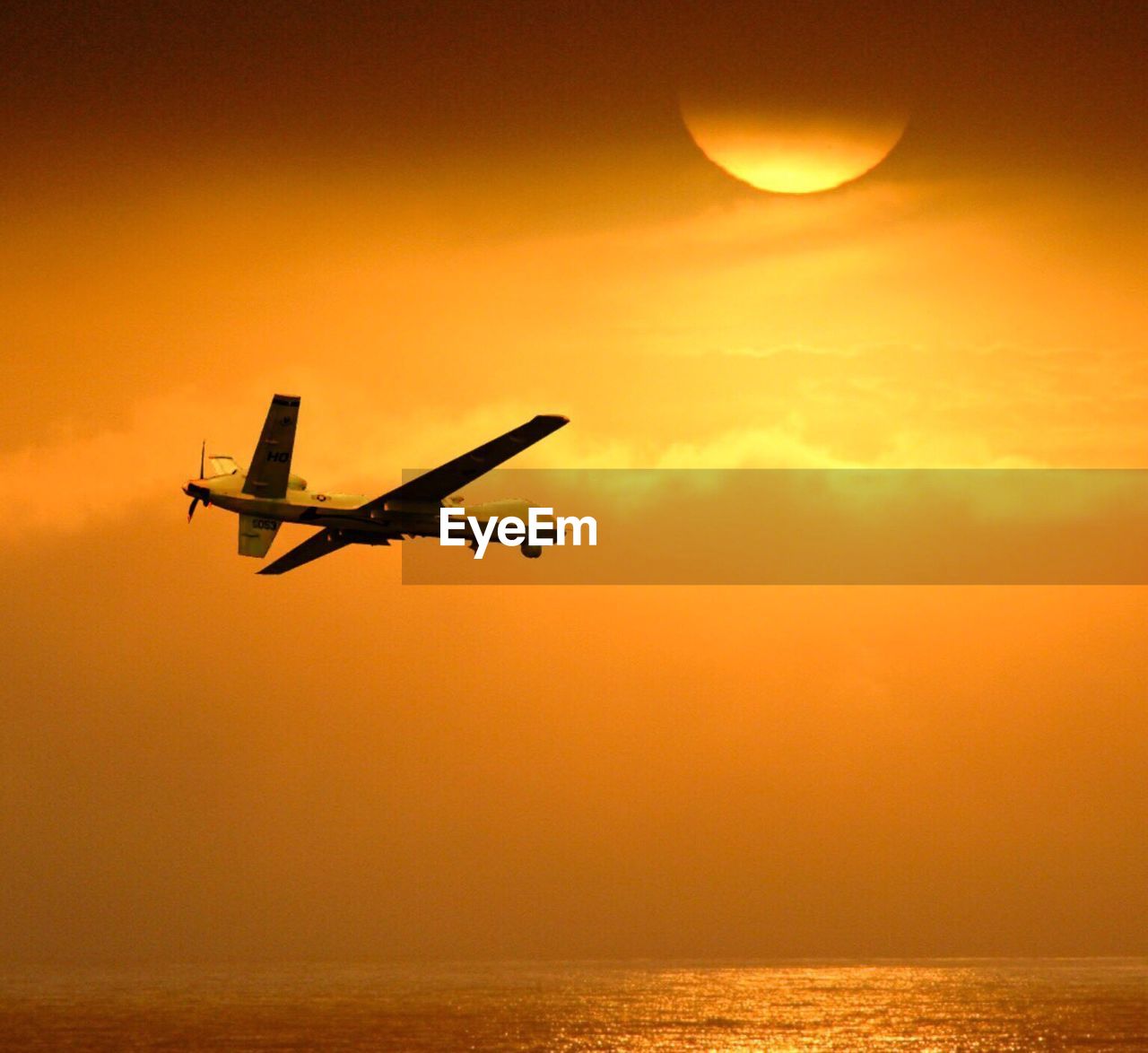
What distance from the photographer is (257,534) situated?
68.6 m

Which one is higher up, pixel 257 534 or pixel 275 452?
pixel 275 452

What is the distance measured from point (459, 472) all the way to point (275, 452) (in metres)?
7.37

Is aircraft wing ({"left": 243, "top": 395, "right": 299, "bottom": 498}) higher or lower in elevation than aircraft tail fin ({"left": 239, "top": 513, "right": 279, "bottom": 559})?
higher

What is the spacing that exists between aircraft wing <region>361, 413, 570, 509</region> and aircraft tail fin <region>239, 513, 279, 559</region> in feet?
12.7

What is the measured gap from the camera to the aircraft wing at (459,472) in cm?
6562

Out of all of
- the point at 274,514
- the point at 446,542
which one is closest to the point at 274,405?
the point at 274,514

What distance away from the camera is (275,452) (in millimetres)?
67250

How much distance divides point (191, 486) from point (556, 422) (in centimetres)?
1625

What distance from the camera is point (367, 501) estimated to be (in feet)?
225

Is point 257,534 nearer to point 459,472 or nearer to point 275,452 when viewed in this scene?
point 275,452

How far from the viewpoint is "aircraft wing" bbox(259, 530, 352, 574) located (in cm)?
7169

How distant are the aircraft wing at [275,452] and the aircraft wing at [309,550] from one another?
3.88m

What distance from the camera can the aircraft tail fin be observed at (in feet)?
224

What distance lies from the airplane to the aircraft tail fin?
4 centimetres
